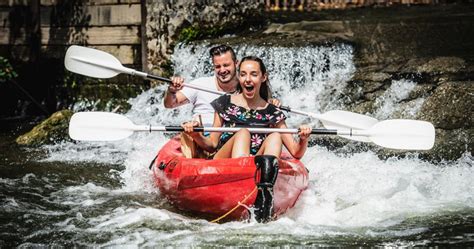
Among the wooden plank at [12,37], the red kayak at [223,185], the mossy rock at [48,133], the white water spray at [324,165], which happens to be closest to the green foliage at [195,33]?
the white water spray at [324,165]

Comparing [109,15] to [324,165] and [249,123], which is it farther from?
[249,123]

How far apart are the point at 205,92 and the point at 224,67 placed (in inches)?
15.6

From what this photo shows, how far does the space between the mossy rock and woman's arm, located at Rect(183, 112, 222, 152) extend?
141 inches

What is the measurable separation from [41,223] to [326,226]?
1987 mm

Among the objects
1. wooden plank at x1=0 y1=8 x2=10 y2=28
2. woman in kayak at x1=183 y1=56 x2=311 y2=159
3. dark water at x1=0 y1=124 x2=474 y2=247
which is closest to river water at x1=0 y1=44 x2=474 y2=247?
dark water at x1=0 y1=124 x2=474 y2=247

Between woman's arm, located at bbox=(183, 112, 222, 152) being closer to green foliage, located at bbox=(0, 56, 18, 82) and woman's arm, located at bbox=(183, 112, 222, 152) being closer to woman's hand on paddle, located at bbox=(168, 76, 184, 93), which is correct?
woman's hand on paddle, located at bbox=(168, 76, 184, 93)

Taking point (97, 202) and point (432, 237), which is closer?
point (432, 237)

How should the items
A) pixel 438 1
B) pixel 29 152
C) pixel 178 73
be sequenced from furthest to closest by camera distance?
pixel 438 1, pixel 178 73, pixel 29 152

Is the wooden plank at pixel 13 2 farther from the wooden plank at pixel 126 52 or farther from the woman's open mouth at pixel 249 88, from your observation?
the woman's open mouth at pixel 249 88

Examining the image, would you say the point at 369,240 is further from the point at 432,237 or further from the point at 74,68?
the point at 74,68

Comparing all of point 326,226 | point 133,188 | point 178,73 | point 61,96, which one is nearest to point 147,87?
point 178,73

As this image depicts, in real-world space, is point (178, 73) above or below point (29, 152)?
above

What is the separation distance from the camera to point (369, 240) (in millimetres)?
4824

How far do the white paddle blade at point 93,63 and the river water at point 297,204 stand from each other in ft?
3.07
